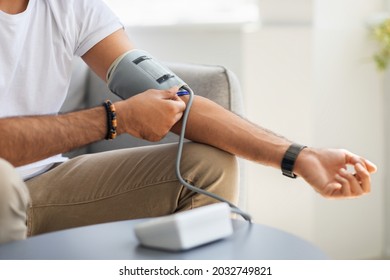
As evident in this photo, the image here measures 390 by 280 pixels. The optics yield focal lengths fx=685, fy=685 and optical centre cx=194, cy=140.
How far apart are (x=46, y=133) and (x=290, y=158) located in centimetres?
46

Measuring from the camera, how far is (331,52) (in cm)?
239

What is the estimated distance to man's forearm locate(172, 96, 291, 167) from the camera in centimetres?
133

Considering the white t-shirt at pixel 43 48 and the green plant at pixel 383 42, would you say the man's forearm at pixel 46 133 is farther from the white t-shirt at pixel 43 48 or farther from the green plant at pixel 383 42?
the green plant at pixel 383 42

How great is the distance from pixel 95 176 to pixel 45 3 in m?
0.41

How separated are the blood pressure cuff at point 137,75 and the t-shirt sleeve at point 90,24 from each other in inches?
3.4

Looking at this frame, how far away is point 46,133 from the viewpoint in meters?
1.27

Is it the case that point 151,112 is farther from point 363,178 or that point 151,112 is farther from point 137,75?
point 363,178

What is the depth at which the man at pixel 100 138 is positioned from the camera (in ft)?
4.13

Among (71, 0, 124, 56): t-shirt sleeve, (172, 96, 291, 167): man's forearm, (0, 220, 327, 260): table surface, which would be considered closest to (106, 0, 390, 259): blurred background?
(71, 0, 124, 56): t-shirt sleeve

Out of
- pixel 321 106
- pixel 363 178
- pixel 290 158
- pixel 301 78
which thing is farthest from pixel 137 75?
pixel 321 106

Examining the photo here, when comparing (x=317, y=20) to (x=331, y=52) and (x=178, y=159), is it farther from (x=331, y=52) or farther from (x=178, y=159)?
(x=178, y=159)

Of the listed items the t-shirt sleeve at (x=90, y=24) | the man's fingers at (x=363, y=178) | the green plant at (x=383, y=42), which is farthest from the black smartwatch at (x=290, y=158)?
the green plant at (x=383, y=42)

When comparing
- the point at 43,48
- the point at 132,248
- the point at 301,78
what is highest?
the point at 43,48
